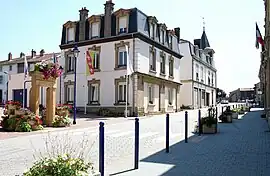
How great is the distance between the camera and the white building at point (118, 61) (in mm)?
27830

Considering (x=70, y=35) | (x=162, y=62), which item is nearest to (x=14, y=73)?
(x=70, y=35)

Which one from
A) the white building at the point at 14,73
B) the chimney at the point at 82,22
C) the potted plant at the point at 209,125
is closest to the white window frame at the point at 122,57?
the chimney at the point at 82,22

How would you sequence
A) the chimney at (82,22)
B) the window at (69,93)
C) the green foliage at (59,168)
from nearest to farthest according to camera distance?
the green foliage at (59,168), the chimney at (82,22), the window at (69,93)

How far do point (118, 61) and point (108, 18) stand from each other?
14.1ft

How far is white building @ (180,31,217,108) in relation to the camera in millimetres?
42412

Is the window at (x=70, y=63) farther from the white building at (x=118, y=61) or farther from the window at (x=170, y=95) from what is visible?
the window at (x=170, y=95)

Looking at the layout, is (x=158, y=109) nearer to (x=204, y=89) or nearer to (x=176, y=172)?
(x=204, y=89)

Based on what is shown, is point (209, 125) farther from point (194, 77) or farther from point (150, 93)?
point (194, 77)

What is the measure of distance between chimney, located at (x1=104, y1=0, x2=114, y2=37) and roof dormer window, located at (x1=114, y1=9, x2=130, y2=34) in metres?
0.80

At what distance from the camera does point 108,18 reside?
29.5m

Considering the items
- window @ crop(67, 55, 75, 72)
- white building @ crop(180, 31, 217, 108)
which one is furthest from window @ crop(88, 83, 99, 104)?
white building @ crop(180, 31, 217, 108)

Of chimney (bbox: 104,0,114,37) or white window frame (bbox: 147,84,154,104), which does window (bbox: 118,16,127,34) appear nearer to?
chimney (bbox: 104,0,114,37)

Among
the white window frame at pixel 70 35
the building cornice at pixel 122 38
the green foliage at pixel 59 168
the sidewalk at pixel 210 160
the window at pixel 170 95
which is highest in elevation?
the white window frame at pixel 70 35

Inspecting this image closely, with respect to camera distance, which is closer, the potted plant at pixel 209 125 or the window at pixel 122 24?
the potted plant at pixel 209 125
